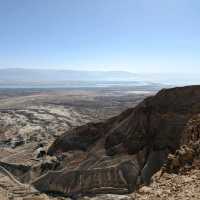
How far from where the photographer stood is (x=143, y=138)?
43.1 metres

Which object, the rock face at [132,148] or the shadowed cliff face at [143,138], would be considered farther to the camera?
the shadowed cliff face at [143,138]

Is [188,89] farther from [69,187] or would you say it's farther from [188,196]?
[188,196]

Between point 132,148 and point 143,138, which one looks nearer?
point 132,148

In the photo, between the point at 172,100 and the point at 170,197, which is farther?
the point at 172,100

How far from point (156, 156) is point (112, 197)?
7.91m

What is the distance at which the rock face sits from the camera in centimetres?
3812

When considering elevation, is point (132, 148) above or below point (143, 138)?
below

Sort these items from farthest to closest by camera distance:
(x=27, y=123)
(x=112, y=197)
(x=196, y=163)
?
(x=27, y=123) → (x=112, y=197) → (x=196, y=163)

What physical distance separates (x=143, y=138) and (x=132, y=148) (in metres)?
2.29

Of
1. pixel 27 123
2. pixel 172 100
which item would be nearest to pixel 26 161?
pixel 172 100

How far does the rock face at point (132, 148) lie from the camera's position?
125 ft

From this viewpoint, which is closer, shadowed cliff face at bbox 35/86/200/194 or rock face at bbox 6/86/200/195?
rock face at bbox 6/86/200/195

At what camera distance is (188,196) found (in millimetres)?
12141

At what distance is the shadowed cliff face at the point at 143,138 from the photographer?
126 ft
